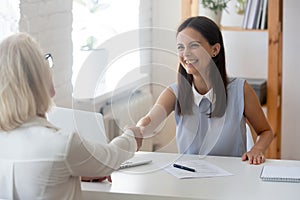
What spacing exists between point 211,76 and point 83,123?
23.4 inches

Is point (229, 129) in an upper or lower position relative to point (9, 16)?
lower

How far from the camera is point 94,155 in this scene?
156 centimetres

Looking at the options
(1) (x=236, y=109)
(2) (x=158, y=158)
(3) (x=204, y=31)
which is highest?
(3) (x=204, y=31)

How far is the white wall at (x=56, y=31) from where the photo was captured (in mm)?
2479

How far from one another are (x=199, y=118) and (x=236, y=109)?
6.0 inches

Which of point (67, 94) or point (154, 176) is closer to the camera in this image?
point (154, 176)

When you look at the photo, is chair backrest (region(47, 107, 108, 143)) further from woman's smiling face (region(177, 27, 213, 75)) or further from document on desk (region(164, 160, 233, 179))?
woman's smiling face (region(177, 27, 213, 75))

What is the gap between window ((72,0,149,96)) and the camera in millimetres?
2426

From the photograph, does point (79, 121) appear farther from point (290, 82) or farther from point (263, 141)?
point (290, 82)

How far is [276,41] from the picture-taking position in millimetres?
3424

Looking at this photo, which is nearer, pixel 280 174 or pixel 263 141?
pixel 280 174

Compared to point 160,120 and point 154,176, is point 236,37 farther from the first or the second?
point 154,176

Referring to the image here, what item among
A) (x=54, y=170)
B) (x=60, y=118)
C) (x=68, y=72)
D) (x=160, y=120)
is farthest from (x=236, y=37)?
(x=54, y=170)

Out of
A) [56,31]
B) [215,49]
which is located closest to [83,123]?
[215,49]
